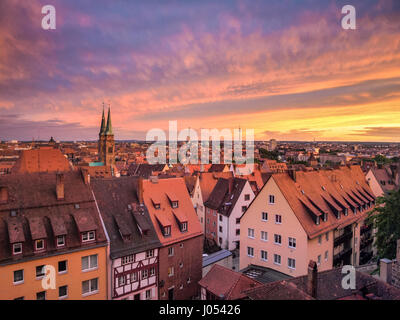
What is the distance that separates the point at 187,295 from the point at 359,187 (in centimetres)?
2418

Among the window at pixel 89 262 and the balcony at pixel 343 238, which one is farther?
the balcony at pixel 343 238

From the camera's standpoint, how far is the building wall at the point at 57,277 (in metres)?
15.7

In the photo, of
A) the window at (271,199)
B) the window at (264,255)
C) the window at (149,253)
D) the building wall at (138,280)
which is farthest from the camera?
the window at (264,255)

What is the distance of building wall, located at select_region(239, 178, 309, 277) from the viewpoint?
837 inches

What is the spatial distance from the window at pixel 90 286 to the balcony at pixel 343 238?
19.7 meters

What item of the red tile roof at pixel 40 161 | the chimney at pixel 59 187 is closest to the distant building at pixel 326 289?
the chimney at pixel 59 187

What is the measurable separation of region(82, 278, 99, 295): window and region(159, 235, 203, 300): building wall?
15.6 feet

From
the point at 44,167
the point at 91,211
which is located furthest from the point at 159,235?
the point at 44,167

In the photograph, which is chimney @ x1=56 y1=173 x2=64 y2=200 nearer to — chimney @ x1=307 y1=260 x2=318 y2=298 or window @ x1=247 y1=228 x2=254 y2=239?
window @ x1=247 y1=228 x2=254 y2=239

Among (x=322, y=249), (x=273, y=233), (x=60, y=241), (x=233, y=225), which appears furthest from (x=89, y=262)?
(x=233, y=225)

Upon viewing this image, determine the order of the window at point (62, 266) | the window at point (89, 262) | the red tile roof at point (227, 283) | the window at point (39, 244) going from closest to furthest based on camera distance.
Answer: the red tile roof at point (227, 283) < the window at point (39, 244) < the window at point (62, 266) < the window at point (89, 262)

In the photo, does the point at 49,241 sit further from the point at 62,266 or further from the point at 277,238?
the point at 277,238

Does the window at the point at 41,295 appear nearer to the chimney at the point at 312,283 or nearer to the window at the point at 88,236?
the window at the point at 88,236

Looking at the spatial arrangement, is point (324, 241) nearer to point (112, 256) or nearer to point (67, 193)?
point (112, 256)
